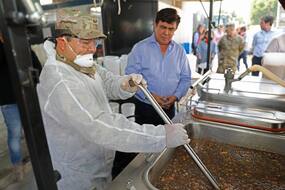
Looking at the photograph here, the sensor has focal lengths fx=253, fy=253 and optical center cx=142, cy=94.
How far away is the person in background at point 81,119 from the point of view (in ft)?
2.92

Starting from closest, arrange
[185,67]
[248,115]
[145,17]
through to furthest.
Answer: [248,115] < [185,67] < [145,17]

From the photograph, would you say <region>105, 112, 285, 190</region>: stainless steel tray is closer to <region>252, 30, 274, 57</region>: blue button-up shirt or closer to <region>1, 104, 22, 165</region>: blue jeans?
<region>1, 104, 22, 165</region>: blue jeans

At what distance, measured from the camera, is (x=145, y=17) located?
474 cm

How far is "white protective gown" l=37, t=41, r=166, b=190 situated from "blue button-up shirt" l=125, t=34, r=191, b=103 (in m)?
1.01

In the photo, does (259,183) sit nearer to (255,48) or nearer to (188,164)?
(188,164)

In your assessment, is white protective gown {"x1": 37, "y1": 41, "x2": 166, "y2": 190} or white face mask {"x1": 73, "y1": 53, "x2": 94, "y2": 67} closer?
white protective gown {"x1": 37, "y1": 41, "x2": 166, "y2": 190}

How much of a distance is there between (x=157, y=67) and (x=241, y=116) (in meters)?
0.86

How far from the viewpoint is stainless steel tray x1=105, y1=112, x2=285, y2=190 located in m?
0.96

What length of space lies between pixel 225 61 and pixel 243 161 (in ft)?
12.4

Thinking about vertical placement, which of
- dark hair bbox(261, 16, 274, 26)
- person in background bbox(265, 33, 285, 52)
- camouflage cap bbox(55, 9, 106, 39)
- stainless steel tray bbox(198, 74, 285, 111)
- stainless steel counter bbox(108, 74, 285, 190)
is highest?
camouflage cap bbox(55, 9, 106, 39)

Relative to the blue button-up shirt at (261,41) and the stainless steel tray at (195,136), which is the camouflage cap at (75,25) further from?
the blue button-up shirt at (261,41)

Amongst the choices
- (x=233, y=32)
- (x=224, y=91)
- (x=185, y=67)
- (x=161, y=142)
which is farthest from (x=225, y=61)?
(x=161, y=142)

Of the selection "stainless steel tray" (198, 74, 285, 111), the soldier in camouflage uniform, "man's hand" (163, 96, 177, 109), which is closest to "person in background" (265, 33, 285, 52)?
the soldier in camouflage uniform

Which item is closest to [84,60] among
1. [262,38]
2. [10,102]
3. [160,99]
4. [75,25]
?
[75,25]
